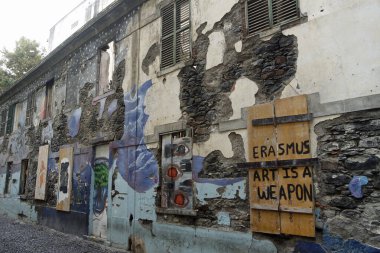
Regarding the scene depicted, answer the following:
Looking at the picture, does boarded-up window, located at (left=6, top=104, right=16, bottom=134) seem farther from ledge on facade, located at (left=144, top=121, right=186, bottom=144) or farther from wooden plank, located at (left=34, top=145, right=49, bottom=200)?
ledge on facade, located at (left=144, top=121, right=186, bottom=144)

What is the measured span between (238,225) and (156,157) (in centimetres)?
253

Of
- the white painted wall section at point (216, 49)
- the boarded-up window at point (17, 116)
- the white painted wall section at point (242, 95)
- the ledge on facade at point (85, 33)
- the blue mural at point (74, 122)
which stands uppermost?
the ledge on facade at point (85, 33)

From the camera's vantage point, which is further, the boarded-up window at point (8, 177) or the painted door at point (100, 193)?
the boarded-up window at point (8, 177)

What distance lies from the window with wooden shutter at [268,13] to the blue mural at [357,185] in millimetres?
2553

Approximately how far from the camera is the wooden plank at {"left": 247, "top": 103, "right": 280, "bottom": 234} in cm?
499

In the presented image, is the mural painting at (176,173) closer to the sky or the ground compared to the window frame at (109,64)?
closer to the ground

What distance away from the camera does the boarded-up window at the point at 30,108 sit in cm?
1419

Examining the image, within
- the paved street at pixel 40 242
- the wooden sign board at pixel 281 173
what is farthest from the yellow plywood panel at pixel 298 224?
the paved street at pixel 40 242

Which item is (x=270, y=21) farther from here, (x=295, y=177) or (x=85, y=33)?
(x=85, y=33)

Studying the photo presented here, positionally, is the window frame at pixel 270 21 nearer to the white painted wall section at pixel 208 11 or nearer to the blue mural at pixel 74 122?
the white painted wall section at pixel 208 11

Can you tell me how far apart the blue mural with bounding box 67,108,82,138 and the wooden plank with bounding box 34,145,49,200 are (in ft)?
6.39

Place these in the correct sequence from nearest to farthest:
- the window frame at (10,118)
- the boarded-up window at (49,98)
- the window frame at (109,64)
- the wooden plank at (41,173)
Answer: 1. the window frame at (109,64)
2. the wooden plank at (41,173)
3. the boarded-up window at (49,98)
4. the window frame at (10,118)

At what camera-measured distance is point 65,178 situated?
10.6 meters

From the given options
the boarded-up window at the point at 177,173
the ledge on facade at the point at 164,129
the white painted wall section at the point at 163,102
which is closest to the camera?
the boarded-up window at the point at 177,173
